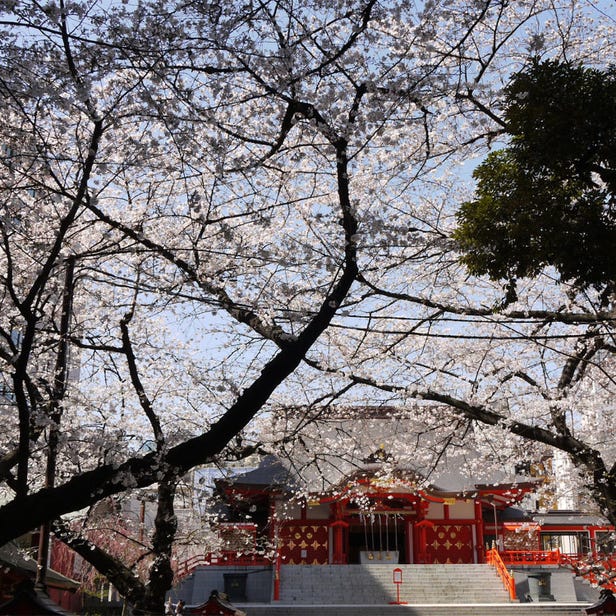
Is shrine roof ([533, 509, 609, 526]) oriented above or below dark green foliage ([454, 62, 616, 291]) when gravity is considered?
below

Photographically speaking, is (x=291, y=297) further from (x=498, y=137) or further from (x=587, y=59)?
(x=587, y=59)

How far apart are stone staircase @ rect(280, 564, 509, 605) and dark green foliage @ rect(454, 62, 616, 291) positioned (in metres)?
16.6

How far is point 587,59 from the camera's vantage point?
7.86 metres

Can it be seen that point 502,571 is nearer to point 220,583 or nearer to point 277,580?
point 277,580

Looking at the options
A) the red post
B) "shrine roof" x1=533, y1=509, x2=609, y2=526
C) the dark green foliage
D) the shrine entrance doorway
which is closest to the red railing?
the shrine entrance doorway

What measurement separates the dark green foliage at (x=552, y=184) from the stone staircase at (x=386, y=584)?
1665cm

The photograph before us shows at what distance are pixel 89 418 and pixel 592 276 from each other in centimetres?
804

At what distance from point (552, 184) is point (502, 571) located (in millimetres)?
18232

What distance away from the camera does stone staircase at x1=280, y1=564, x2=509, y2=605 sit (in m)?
20.1

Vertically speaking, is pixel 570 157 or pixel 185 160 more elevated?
pixel 185 160

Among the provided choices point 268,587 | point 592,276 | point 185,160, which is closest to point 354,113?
point 185,160

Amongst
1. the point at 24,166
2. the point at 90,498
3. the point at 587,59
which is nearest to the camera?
the point at 90,498

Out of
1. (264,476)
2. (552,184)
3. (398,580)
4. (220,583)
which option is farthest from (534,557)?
Answer: (552,184)

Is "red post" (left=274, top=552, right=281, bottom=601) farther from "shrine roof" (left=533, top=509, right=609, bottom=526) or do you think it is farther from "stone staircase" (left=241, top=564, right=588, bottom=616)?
"shrine roof" (left=533, top=509, right=609, bottom=526)
